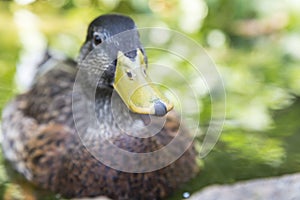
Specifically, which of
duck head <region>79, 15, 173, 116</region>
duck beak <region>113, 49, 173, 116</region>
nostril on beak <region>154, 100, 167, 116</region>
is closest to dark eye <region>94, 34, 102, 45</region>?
duck head <region>79, 15, 173, 116</region>

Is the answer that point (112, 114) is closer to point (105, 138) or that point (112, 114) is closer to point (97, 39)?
point (105, 138)

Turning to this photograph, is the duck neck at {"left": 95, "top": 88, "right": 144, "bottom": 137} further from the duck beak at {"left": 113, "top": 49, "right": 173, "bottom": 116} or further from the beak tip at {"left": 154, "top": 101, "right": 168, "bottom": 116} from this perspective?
the beak tip at {"left": 154, "top": 101, "right": 168, "bottom": 116}

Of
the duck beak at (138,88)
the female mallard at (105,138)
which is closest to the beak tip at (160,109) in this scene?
the duck beak at (138,88)

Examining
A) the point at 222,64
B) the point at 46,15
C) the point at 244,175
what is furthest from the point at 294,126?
the point at 46,15

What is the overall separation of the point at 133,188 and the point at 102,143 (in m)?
0.36

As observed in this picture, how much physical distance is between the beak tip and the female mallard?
459mm

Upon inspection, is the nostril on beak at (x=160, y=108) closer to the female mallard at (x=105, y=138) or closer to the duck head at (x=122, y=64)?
the duck head at (x=122, y=64)

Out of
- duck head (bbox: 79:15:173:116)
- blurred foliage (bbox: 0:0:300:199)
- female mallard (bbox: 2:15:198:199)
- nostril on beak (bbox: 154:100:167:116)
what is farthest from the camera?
blurred foliage (bbox: 0:0:300:199)

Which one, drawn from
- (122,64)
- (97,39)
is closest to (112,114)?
(97,39)

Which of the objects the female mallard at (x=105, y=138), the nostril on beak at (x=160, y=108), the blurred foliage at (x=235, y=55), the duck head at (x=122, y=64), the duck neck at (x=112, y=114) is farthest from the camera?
the blurred foliage at (x=235, y=55)

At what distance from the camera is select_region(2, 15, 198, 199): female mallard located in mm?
4816

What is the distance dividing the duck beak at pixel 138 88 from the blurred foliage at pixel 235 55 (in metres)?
1.04

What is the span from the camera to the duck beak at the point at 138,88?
4.15 m

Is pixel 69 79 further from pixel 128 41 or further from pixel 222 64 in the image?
pixel 222 64
